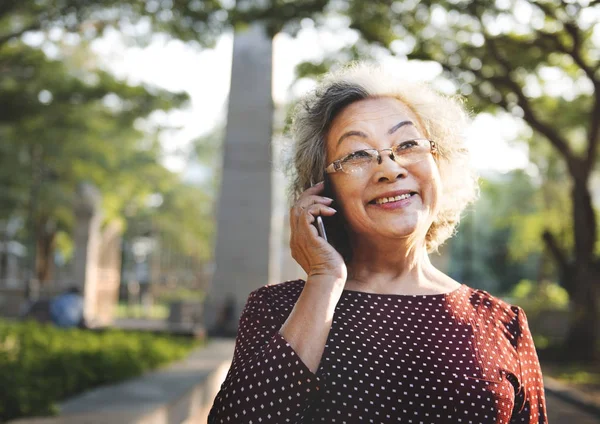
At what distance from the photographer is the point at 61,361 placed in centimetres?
838

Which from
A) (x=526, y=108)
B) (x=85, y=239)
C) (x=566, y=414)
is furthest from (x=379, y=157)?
(x=85, y=239)

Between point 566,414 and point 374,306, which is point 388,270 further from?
point 566,414

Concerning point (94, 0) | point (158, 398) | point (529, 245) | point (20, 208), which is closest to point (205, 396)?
point (158, 398)

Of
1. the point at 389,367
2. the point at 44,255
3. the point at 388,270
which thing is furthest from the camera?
the point at 44,255

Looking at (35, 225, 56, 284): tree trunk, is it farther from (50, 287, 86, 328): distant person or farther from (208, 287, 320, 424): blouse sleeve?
(208, 287, 320, 424): blouse sleeve

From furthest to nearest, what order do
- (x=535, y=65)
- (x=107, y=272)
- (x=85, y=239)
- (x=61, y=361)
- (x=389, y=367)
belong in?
(x=107, y=272) → (x=85, y=239) → (x=535, y=65) → (x=61, y=361) → (x=389, y=367)

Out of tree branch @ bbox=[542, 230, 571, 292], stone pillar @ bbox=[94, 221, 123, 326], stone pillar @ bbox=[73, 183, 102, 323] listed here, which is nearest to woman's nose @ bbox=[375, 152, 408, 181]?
tree branch @ bbox=[542, 230, 571, 292]

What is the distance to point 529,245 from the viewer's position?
32281 millimetres

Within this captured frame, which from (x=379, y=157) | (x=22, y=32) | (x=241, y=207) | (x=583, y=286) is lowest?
(x=583, y=286)

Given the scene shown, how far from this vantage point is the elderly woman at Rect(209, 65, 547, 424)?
1687 millimetres

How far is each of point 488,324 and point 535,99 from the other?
14875 millimetres

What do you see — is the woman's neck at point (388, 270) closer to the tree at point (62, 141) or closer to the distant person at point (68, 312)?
the tree at point (62, 141)

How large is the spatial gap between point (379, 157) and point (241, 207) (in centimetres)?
1577

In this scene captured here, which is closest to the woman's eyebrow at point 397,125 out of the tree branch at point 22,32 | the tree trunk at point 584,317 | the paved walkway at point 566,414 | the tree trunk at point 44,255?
the paved walkway at point 566,414
